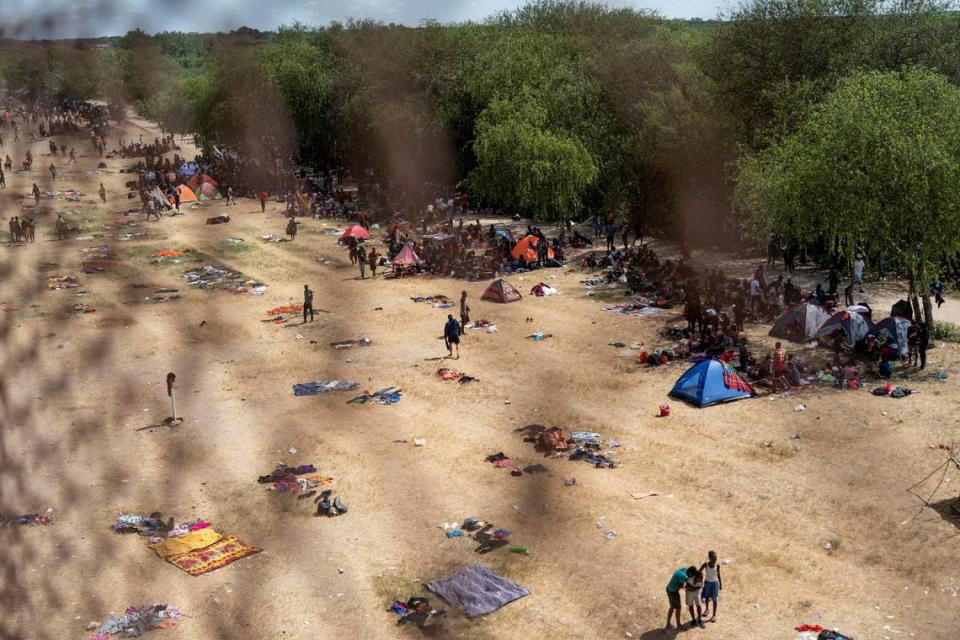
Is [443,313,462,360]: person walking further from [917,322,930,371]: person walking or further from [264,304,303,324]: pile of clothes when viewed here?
[917,322,930,371]: person walking

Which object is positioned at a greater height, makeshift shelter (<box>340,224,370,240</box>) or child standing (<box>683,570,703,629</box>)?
makeshift shelter (<box>340,224,370,240</box>)

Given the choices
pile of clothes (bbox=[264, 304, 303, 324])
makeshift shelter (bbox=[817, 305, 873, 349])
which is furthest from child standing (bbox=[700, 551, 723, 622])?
pile of clothes (bbox=[264, 304, 303, 324])

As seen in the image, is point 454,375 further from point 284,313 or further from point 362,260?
point 362,260

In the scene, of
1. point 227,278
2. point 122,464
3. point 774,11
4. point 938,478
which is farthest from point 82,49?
point 774,11

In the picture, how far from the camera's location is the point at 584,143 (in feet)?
141

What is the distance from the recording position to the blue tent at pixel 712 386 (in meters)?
22.4

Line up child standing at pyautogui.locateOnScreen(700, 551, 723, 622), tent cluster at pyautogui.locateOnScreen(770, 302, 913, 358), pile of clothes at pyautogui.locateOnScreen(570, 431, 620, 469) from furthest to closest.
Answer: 1. tent cluster at pyautogui.locateOnScreen(770, 302, 913, 358)
2. pile of clothes at pyautogui.locateOnScreen(570, 431, 620, 469)
3. child standing at pyautogui.locateOnScreen(700, 551, 723, 622)

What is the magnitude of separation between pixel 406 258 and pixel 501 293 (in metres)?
5.82

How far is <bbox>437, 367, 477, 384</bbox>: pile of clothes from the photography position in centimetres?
2478

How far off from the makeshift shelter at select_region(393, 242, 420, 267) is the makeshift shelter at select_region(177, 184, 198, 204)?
17.3 metres

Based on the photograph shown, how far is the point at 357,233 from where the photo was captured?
1622 inches

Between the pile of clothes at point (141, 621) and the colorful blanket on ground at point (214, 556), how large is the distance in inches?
38.9

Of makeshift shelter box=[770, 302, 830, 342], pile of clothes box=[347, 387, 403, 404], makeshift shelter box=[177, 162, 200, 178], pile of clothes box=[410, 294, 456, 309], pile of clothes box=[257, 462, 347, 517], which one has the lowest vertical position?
pile of clothes box=[257, 462, 347, 517]

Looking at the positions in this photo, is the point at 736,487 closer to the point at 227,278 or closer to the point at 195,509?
the point at 195,509
